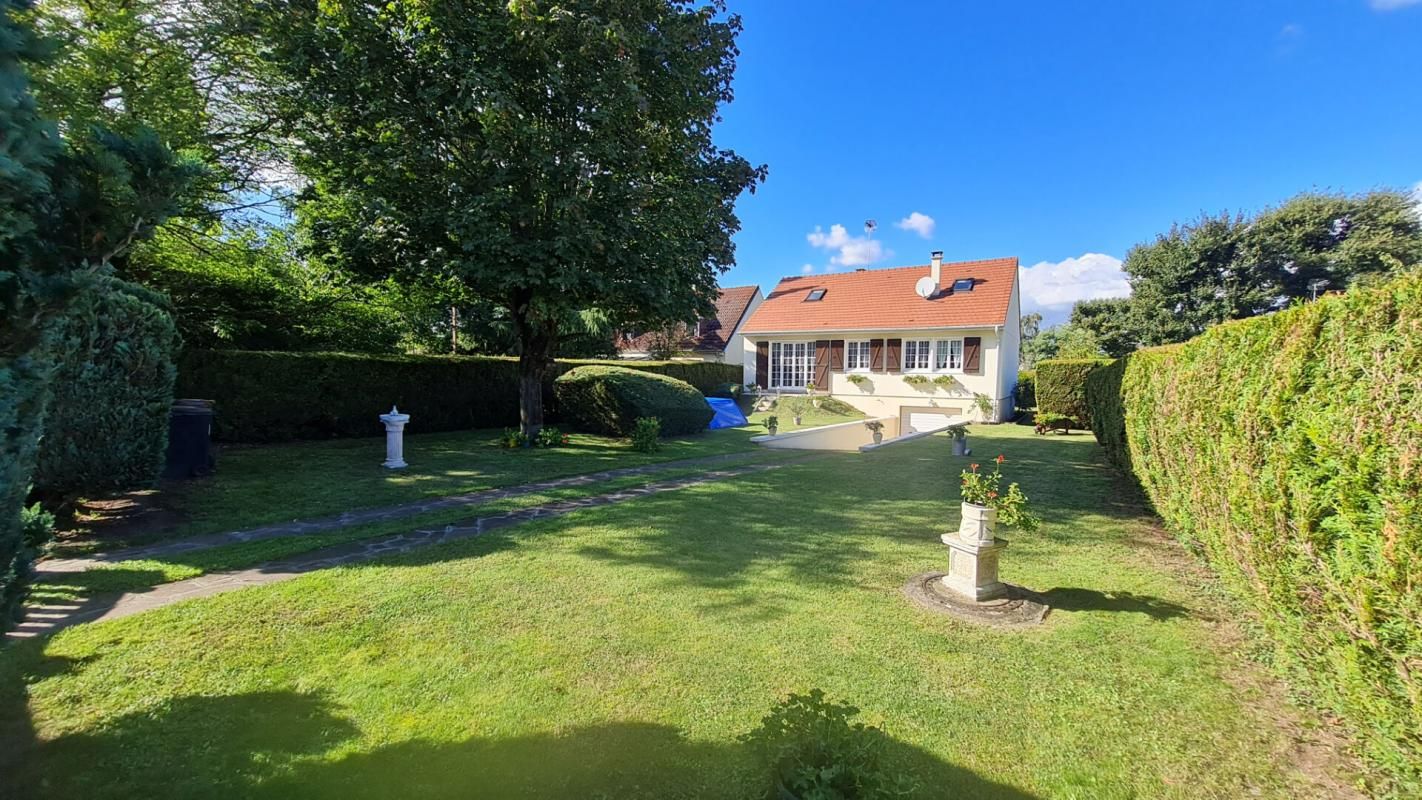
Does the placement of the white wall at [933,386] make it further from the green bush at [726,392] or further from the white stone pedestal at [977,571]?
the white stone pedestal at [977,571]

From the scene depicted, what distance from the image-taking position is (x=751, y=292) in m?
30.0

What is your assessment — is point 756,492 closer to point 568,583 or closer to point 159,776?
point 568,583

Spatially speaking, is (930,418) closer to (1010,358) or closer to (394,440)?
(1010,358)

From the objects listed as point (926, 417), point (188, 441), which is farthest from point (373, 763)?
point (926, 417)

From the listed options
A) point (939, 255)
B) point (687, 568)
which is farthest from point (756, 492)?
point (939, 255)

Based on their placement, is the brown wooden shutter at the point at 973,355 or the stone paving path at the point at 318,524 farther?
the brown wooden shutter at the point at 973,355

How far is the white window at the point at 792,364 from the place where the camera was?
23250 millimetres

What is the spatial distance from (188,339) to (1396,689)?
584 inches

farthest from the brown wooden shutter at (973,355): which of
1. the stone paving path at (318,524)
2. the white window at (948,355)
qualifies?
the stone paving path at (318,524)

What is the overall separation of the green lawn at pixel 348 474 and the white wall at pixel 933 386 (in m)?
10.1

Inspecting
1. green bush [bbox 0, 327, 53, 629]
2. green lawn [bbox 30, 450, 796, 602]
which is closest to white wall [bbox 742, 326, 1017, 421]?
green lawn [bbox 30, 450, 796, 602]

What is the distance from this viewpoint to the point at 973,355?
1944 centimetres

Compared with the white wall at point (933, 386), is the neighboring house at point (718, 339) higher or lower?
higher

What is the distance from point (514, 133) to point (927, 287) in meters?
17.5
